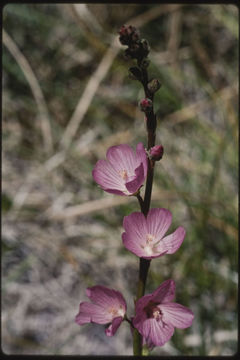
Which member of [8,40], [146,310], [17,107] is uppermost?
[8,40]

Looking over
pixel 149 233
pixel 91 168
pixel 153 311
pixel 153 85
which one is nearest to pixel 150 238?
pixel 149 233

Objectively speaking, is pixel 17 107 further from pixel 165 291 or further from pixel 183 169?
pixel 165 291

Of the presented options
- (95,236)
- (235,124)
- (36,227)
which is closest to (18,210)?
(36,227)

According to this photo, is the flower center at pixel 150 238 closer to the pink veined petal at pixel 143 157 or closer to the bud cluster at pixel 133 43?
the pink veined petal at pixel 143 157

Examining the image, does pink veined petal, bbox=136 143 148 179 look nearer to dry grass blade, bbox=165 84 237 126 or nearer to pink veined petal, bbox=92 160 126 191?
pink veined petal, bbox=92 160 126 191

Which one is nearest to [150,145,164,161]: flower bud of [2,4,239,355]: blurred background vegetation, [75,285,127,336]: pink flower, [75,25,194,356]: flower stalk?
[75,25,194,356]: flower stalk

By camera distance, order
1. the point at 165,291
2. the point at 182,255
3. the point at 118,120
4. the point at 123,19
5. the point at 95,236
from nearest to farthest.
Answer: the point at 165,291 < the point at 182,255 < the point at 95,236 < the point at 118,120 < the point at 123,19
